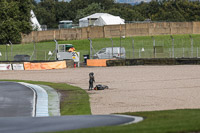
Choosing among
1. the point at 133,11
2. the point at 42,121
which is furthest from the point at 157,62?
the point at 133,11

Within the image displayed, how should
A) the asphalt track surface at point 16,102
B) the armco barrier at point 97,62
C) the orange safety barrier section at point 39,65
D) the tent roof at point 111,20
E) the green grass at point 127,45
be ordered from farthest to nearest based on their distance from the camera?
the tent roof at point 111,20, the green grass at point 127,45, the armco barrier at point 97,62, the orange safety barrier section at point 39,65, the asphalt track surface at point 16,102

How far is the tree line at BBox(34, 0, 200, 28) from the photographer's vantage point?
113306mm

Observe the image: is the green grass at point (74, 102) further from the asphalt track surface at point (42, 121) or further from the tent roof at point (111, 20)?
the tent roof at point (111, 20)

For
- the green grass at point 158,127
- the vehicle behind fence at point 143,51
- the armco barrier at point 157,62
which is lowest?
the green grass at point 158,127

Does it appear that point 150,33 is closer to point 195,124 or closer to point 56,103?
point 56,103

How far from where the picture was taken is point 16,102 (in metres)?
16.7

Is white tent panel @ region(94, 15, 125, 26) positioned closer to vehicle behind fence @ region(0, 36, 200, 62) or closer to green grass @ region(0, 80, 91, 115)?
vehicle behind fence @ region(0, 36, 200, 62)

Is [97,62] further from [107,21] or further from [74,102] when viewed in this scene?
[107,21]

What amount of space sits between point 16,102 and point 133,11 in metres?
100

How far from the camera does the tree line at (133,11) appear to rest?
11331 centimetres

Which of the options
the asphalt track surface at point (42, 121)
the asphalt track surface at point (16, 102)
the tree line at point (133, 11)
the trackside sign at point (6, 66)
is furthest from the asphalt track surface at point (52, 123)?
the tree line at point (133, 11)

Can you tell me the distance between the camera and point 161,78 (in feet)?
89.9

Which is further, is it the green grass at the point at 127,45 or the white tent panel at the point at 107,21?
the white tent panel at the point at 107,21

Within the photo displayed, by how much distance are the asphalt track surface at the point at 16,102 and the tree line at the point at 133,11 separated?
84409 millimetres
